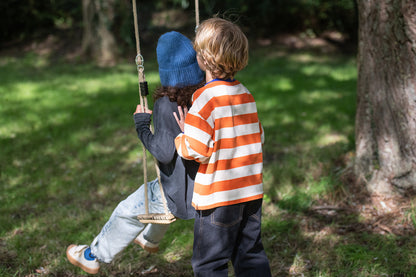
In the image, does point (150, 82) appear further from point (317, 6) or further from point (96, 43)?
point (317, 6)

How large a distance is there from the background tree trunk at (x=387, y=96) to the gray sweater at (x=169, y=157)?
6.00ft

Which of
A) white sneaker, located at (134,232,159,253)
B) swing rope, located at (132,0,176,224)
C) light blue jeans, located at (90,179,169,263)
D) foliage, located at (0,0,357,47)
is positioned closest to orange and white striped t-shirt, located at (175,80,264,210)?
swing rope, located at (132,0,176,224)

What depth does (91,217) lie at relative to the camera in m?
3.40

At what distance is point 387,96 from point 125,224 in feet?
6.98

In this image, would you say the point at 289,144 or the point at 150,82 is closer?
the point at 289,144

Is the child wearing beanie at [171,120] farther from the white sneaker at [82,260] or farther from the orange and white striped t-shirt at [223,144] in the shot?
the white sneaker at [82,260]

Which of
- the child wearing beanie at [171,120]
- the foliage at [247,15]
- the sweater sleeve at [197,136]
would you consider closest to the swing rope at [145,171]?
the child wearing beanie at [171,120]

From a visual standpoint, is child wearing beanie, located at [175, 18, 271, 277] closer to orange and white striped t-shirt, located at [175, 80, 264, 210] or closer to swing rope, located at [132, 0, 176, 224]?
orange and white striped t-shirt, located at [175, 80, 264, 210]

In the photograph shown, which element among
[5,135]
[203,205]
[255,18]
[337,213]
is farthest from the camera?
[255,18]

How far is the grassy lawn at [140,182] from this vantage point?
279 cm

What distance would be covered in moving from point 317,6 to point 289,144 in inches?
332

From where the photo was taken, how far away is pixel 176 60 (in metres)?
1.96

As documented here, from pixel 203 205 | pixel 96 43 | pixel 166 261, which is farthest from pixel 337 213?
pixel 96 43

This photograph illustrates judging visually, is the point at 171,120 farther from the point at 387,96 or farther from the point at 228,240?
the point at 387,96
